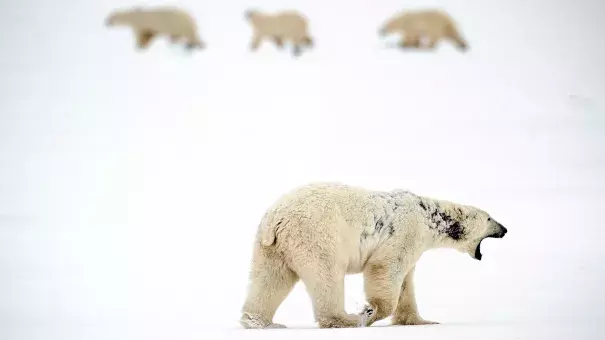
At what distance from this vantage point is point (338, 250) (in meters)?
9.83

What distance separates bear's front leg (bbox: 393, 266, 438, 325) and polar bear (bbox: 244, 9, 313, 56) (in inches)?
345

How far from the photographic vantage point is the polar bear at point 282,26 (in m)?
18.8

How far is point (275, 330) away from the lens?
9.73 m

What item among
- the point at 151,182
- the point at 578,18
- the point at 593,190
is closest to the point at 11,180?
the point at 151,182

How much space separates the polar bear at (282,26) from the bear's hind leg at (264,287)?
371 inches

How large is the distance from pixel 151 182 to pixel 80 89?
10.6ft

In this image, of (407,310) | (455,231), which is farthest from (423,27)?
(407,310)

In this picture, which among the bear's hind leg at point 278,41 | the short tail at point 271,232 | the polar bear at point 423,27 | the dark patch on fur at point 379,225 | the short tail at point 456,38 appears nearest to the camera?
the short tail at point 271,232

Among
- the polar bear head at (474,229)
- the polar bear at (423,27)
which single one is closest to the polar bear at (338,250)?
the polar bear head at (474,229)

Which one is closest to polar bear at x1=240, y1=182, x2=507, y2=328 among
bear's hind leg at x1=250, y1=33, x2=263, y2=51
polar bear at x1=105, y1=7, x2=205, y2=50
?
polar bear at x1=105, y1=7, x2=205, y2=50

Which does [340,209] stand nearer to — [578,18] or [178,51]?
[178,51]

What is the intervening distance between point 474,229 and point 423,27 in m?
7.86

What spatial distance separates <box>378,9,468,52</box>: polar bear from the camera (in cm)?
1886

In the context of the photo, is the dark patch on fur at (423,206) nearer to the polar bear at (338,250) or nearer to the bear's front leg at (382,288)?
the polar bear at (338,250)
